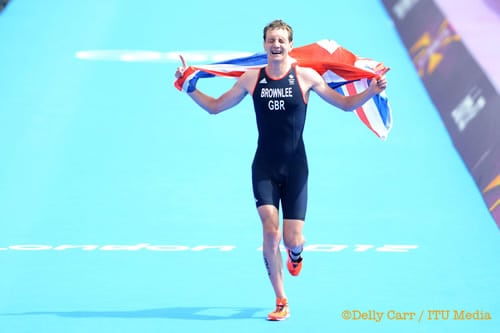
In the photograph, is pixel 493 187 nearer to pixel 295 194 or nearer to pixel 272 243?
pixel 295 194

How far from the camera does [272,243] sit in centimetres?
805

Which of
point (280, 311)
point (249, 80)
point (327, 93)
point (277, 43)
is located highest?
point (277, 43)

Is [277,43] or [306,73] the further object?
[306,73]

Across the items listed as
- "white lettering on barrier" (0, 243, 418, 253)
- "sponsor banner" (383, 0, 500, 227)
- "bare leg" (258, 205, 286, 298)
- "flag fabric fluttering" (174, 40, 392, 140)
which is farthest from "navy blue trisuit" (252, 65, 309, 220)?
"sponsor banner" (383, 0, 500, 227)

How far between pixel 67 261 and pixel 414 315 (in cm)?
332

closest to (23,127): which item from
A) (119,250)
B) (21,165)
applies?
(21,165)

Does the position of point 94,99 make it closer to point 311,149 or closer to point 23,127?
point 23,127

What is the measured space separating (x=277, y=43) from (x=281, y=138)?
0.78 metres

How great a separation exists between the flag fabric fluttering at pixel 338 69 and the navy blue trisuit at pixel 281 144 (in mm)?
836

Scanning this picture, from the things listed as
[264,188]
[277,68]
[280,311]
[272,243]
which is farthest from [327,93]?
[280,311]

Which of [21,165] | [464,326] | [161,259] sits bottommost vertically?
[464,326]

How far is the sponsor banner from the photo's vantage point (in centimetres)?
1145

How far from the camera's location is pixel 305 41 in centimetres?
1639

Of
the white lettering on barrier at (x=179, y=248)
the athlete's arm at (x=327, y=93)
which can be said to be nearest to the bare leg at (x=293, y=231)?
the athlete's arm at (x=327, y=93)
